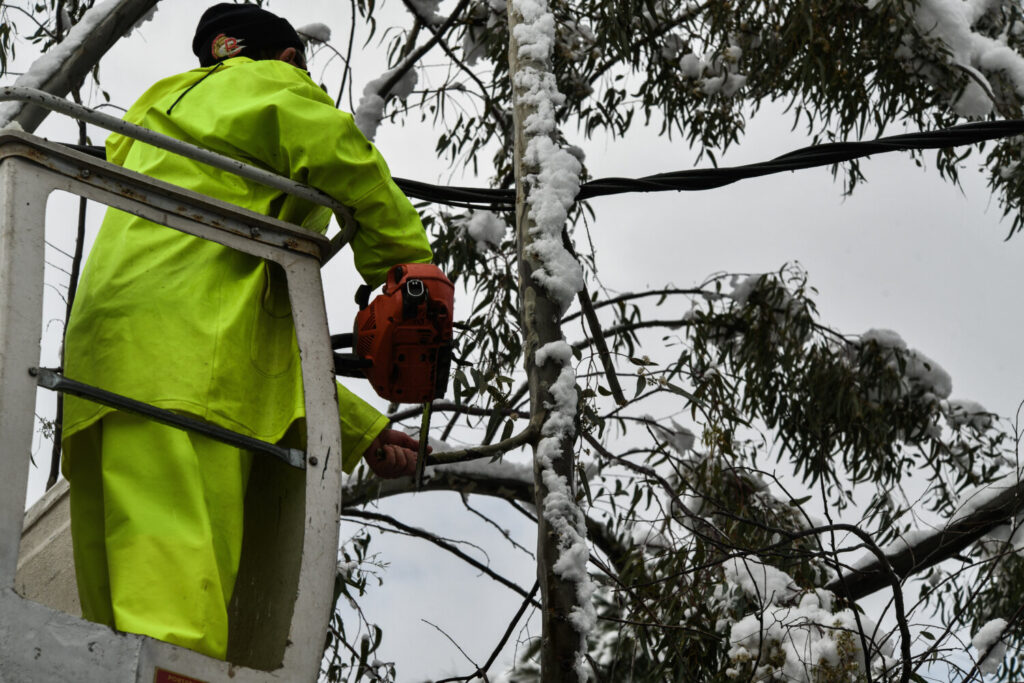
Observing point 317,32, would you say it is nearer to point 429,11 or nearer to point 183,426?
point 429,11

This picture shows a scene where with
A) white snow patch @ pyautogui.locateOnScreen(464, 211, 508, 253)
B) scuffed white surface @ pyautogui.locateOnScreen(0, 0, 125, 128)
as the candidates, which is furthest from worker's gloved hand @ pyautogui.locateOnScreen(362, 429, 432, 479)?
white snow patch @ pyautogui.locateOnScreen(464, 211, 508, 253)

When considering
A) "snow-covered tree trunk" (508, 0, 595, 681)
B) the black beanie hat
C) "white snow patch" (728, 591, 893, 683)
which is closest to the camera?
"snow-covered tree trunk" (508, 0, 595, 681)

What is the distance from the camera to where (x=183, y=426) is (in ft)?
7.45

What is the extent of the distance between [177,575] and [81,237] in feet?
10.2

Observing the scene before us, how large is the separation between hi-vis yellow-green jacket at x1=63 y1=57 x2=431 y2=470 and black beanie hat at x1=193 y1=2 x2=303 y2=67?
0.65 ft

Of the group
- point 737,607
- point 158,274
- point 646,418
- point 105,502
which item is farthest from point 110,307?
point 646,418

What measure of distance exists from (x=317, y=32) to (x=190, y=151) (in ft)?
14.0

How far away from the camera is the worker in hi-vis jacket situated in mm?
2221

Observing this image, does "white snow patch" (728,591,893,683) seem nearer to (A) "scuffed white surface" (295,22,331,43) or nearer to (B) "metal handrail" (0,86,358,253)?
(B) "metal handrail" (0,86,358,253)

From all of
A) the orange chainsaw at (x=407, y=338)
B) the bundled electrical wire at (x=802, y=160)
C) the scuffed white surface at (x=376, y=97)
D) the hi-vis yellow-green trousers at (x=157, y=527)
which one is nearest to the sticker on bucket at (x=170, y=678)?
the hi-vis yellow-green trousers at (x=157, y=527)

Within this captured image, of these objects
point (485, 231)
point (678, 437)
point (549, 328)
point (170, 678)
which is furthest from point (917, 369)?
point (170, 678)

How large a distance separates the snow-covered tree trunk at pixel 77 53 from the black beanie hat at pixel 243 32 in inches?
46.2

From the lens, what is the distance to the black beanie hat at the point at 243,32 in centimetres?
304

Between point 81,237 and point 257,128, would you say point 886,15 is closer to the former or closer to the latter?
point 81,237
